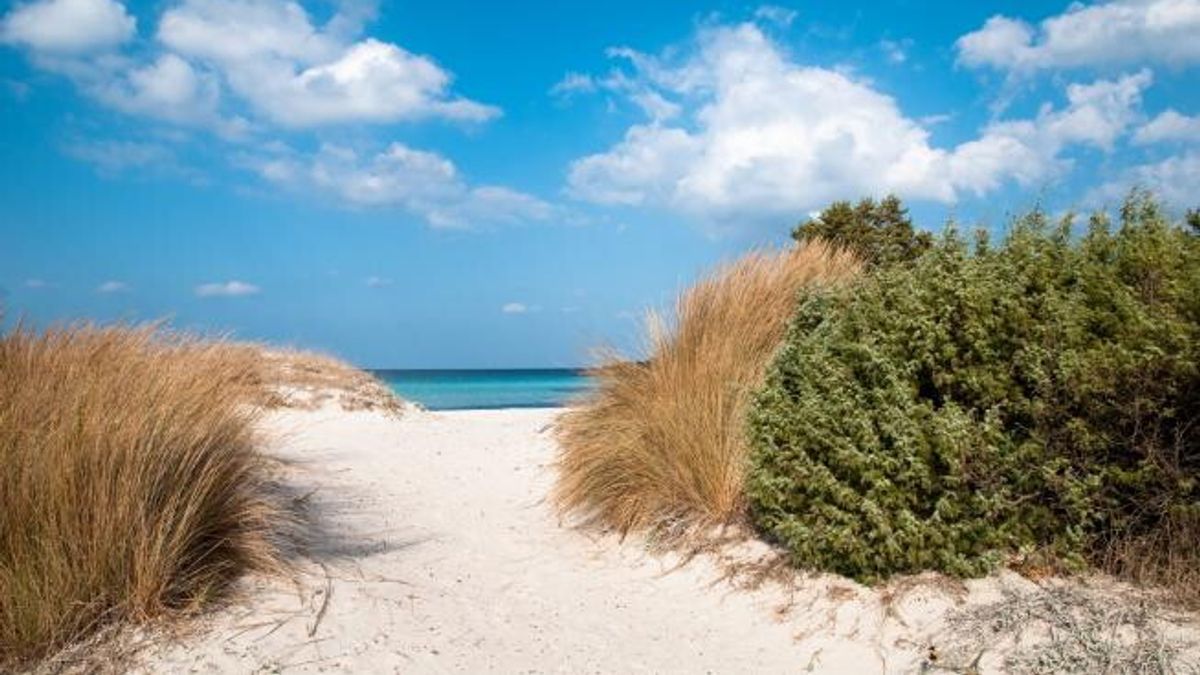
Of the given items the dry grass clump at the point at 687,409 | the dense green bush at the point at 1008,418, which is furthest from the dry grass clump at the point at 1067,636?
the dry grass clump at the point at 687,409

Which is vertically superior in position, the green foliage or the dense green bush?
the green foliage

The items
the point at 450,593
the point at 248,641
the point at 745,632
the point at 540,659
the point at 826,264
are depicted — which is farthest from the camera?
the point at 826,264

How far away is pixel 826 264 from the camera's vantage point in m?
7.84

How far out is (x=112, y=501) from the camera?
428 centimetres

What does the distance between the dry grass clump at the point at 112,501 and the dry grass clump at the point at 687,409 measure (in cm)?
246

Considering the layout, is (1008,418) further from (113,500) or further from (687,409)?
(113,500)

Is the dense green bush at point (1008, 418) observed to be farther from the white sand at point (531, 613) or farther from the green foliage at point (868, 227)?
the green foliage at point (868, 227)

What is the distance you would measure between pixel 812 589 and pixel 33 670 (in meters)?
3.81

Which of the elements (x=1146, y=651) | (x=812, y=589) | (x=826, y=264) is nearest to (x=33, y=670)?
(x=812, y=589)

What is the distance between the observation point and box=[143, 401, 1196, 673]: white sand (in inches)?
174

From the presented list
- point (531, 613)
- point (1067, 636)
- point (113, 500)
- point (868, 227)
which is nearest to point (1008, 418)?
point (1067, 636)

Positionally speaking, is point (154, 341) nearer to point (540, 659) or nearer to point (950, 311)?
point (540, 659)

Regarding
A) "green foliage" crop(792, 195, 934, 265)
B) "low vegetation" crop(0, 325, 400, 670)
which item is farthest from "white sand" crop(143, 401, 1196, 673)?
"green foliage" crop(792, 195, 934, 265)

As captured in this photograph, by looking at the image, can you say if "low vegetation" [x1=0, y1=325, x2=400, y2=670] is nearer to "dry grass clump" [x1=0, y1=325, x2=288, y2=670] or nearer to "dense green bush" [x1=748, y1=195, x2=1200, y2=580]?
"dry grass clump" [x1=0, y1=325, x2=288, y2=670]
